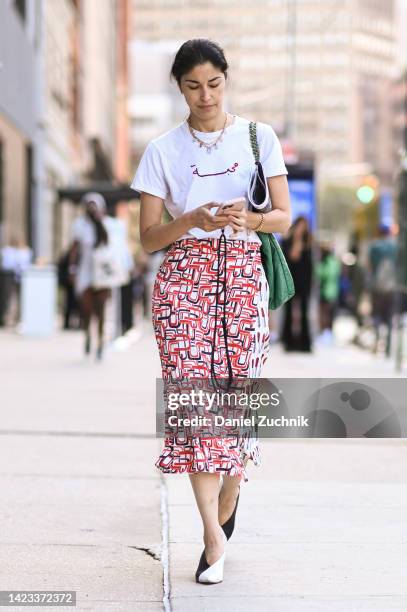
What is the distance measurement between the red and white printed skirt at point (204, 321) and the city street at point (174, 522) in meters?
0.45

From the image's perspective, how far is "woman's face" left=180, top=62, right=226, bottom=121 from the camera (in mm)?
4453

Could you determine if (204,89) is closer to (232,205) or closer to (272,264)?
(232,205)

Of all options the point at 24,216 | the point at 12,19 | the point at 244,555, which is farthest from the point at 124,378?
the point at 24,216

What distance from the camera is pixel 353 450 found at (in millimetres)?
7789

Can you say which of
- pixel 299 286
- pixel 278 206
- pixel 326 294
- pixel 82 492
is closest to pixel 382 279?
pixel 299 286

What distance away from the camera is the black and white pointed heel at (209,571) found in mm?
4500

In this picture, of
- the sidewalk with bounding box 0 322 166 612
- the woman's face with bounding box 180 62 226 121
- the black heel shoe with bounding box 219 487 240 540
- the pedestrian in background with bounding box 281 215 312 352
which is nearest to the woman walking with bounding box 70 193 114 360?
the sidewalk with bounding box 0 322 166 612

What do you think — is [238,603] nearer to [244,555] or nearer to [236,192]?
[244,555]

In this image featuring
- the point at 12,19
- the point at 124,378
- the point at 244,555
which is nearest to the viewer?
the point at 244,555

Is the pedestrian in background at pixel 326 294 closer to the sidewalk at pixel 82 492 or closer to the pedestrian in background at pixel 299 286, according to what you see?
the pedestrian in background at pixel 299 286

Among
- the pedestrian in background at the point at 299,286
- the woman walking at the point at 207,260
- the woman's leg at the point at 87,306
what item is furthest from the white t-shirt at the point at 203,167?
the pedestrian in background at the point at 299,286

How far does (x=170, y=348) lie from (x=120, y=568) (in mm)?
840

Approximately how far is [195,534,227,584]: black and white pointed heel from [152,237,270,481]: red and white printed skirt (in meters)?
0.32

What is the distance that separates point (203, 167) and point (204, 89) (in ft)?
0.89
